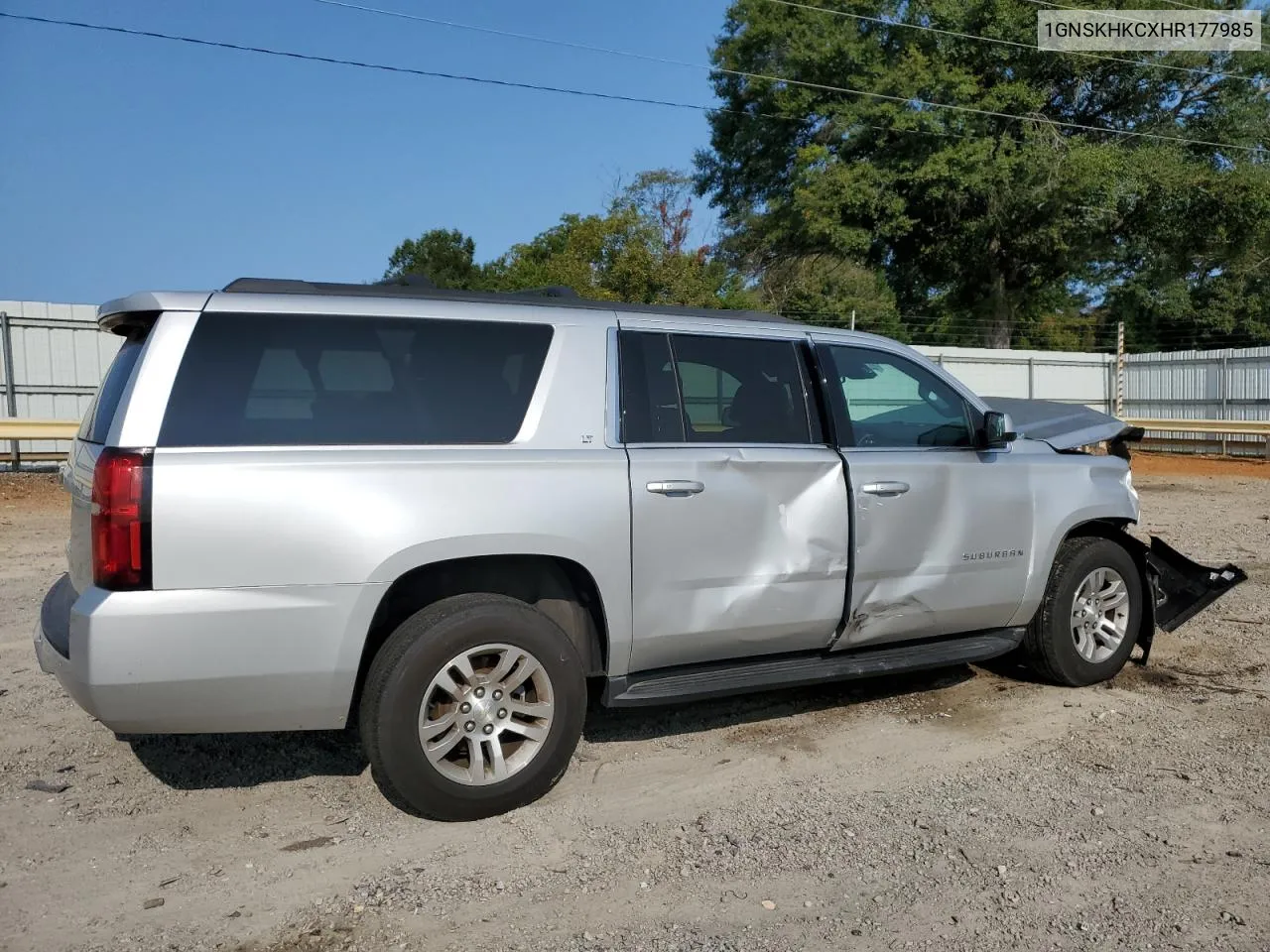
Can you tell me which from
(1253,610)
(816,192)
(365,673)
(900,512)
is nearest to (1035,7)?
(816,192)

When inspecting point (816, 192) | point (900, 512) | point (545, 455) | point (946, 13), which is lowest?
point (900, 512)

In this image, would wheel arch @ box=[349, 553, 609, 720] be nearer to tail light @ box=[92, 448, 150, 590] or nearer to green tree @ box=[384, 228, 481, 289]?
tail light @ box=[92, 448, 150, 590]

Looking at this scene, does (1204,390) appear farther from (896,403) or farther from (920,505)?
(920,505)

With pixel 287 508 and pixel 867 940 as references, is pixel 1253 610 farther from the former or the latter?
pixel 287 508

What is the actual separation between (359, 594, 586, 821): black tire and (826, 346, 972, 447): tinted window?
1857 millimetres

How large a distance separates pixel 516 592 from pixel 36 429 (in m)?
12.7

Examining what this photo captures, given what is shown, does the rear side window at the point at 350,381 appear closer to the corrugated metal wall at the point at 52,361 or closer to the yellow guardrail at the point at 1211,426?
the corrugated metal wall at the point at 52,361

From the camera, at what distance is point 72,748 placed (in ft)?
15.2

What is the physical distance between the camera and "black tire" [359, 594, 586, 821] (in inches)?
146

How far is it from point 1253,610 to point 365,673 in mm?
6201

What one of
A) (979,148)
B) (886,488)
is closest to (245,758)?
(886,488)

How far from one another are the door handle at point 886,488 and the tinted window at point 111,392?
298cm

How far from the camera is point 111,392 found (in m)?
3.92

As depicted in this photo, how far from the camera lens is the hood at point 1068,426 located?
5.52m
